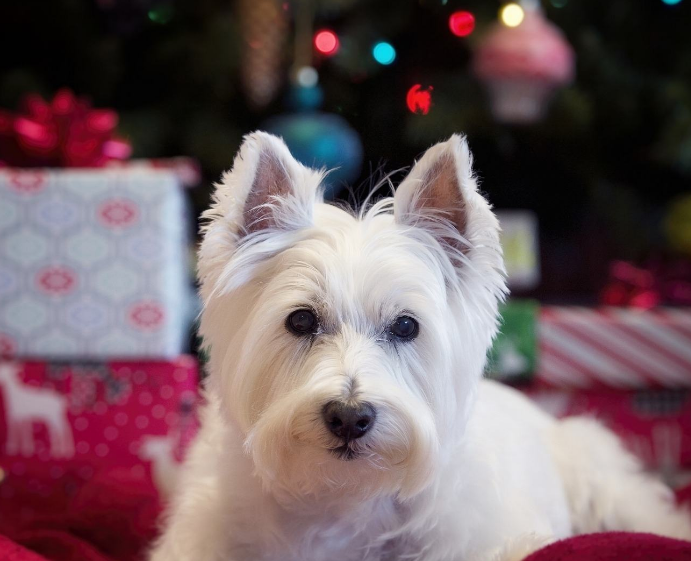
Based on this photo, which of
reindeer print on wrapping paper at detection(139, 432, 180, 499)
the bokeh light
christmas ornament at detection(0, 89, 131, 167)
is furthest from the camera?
the bokeh light

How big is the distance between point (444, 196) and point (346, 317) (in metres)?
0.24

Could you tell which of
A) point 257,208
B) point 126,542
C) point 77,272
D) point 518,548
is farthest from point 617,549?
point 77,272

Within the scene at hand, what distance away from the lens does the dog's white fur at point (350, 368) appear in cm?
97

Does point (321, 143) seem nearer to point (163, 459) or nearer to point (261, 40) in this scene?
point (261, 40)

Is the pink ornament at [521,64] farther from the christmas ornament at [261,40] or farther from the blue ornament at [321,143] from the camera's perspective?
the christmas ornament at [261,40]

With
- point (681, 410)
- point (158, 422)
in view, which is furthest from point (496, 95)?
point (158, 422)

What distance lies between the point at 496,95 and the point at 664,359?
93cm

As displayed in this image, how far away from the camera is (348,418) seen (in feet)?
2.96

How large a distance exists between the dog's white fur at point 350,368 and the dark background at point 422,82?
1107 mm

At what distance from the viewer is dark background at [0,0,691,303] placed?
7.87 feet

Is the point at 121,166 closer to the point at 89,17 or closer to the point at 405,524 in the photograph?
the point at 89,17

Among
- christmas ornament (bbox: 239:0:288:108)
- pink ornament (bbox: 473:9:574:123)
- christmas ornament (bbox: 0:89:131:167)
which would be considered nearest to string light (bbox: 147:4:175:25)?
christmas ornament (bbox: 239:0:288:108)

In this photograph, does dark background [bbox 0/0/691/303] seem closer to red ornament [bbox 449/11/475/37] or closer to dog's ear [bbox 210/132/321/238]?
red ornament [bbox 449/11/475/37]

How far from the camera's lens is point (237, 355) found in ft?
3.49
